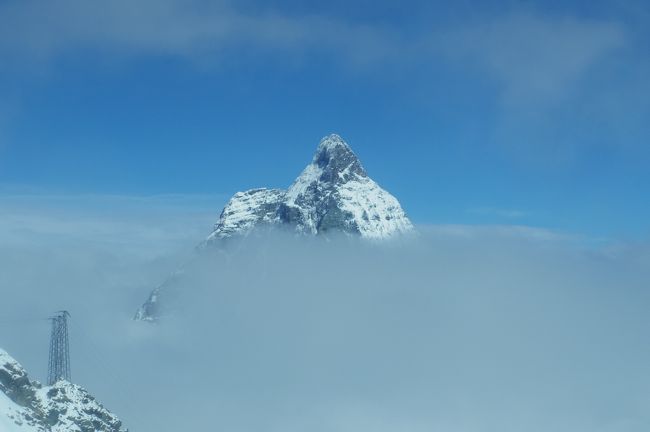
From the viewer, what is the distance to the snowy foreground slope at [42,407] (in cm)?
12950

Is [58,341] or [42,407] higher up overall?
[58,341]

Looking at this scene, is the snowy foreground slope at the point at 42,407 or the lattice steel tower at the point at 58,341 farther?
the lattice steel tower at the point at 58,341

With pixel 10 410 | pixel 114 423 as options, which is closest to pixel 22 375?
pixel 10 410

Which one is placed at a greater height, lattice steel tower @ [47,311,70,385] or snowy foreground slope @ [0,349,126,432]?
lattice steel tower @ [47,311,70,385]

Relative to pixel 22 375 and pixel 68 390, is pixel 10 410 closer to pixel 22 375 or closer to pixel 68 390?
pixel 22 375

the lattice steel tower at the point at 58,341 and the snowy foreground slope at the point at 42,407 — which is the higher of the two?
the lattice steel tower at the point at 58,341

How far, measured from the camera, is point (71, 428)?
13925 centimetres

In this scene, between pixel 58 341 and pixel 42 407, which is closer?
pixel 42 407

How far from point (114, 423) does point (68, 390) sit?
11673mm

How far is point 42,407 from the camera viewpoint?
448ft

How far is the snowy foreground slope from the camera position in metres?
130

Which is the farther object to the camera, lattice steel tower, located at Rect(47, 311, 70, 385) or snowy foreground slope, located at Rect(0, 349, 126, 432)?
lattice steel tower, located at Rect(47, 311, 70, 385)

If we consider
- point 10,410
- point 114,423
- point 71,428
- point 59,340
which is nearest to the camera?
point 10,410

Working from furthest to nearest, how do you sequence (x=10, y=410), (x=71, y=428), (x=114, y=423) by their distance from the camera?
(x=114, y=423) < (x=71, y=428) < (x=10, y=410)
